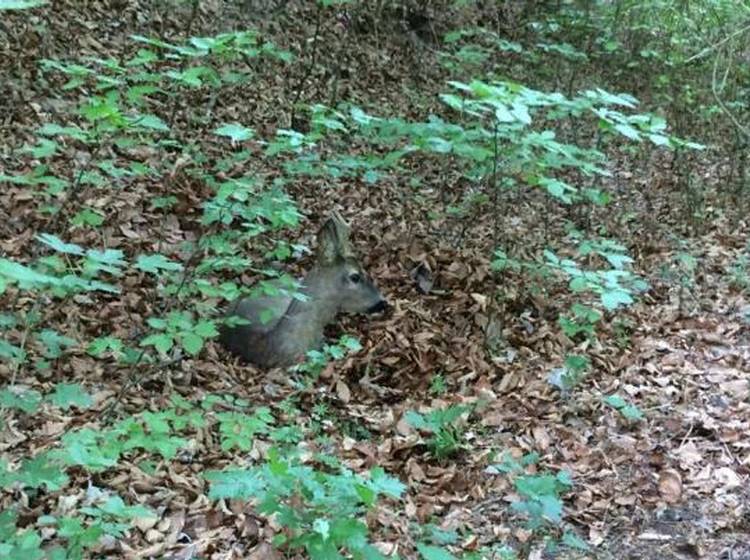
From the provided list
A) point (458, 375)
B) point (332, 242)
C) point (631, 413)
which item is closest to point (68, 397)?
point (458, 375)

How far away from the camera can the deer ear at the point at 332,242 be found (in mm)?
5324

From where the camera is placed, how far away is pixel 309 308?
5203 mm

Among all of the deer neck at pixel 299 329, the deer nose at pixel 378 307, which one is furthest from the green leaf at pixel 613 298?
the deer neck at pixel 299 329

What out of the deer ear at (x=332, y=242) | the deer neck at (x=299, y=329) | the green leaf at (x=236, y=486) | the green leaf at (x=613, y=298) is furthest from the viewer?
the deer ear at (x=332, y=242)

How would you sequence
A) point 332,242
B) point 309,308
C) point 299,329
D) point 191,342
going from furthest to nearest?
1. point 332,242
2. point 309,308
3. point 299,329
4. point 191,342

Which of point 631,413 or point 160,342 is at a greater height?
point 160,342

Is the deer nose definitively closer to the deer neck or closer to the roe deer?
the roe deer

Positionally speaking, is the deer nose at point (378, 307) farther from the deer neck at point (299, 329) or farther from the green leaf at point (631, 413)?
the green leaf at point (631, 413)

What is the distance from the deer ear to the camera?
532 centimetres

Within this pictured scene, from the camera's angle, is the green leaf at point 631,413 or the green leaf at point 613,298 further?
the green leaf at point 631,413

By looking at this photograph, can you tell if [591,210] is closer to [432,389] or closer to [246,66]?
[432,389]

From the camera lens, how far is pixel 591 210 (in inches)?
274

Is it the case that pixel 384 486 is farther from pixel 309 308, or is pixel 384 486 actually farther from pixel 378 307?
pixel 378 307

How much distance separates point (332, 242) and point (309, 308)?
460 mm
